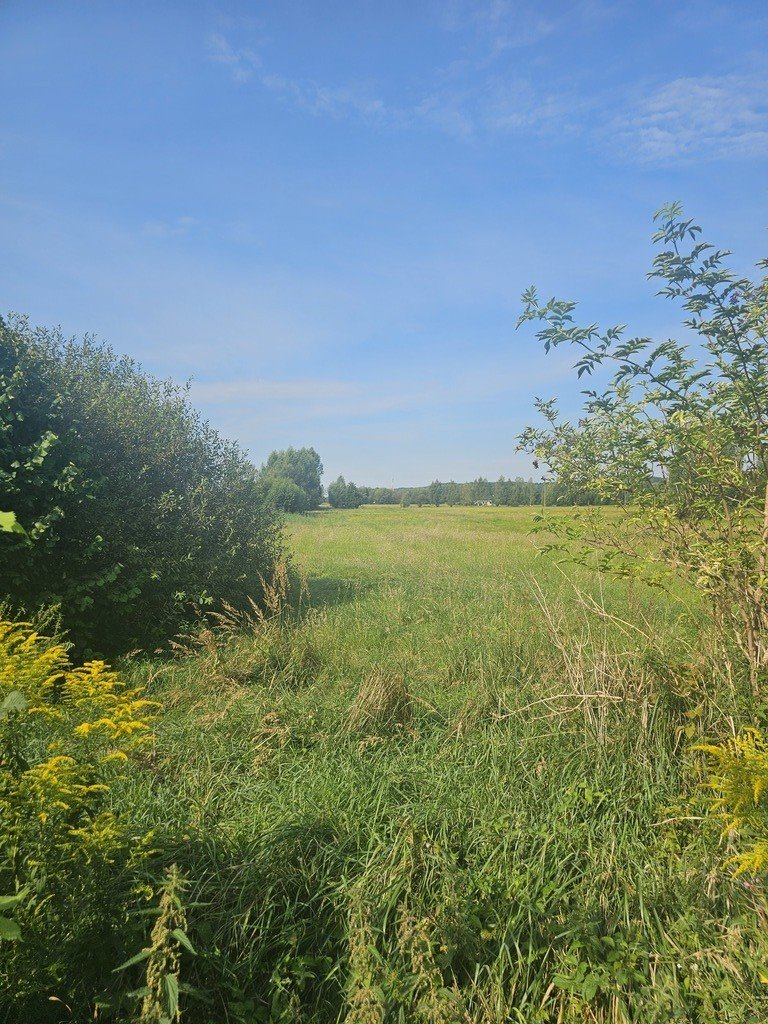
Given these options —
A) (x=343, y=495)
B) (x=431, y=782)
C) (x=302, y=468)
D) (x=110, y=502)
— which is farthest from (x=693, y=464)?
(x=343, y=495)

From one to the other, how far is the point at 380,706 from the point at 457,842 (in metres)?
1.69

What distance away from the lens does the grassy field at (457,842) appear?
2.50 m

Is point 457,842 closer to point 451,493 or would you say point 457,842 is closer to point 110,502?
point 110,502

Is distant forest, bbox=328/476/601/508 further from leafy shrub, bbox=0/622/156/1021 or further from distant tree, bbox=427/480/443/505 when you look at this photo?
leafy shrub, bbox=0/622/156/1021

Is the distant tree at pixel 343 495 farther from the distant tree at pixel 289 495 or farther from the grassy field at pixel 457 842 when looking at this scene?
the grassy field at pixel 457 842

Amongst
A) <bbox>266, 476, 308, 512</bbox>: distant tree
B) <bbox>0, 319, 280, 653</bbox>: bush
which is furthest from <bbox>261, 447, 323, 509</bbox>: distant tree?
<bbox>0, 319, 280, 653</bbox>: bush

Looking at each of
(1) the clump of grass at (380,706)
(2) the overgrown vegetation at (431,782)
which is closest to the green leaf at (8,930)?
(2) the overgrown vegetation at (431,782)

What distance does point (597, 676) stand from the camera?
429 centimetres

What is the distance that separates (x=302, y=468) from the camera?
268 ft

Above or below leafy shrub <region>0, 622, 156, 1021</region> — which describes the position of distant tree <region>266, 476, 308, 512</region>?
above

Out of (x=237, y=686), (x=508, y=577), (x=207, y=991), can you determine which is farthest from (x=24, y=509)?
(x=508, y=577)

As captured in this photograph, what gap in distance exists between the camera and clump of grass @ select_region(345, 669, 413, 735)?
473cm

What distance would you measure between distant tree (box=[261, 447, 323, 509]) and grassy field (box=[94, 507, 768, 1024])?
6788 cm

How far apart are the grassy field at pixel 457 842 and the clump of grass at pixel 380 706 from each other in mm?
26
